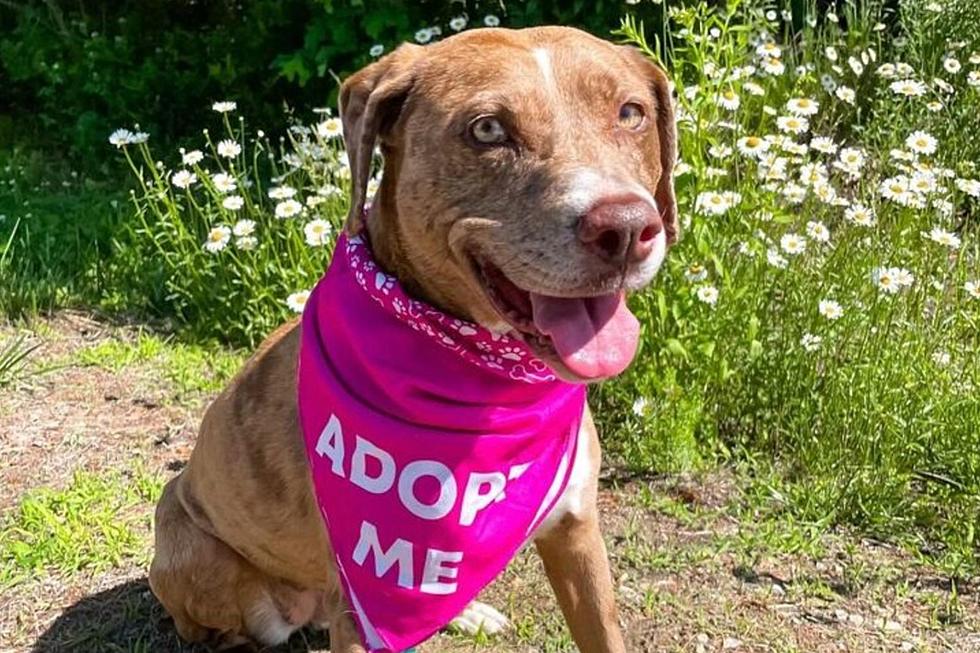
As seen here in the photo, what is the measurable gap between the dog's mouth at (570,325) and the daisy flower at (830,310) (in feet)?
5.12

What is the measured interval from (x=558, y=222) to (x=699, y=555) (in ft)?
5.95

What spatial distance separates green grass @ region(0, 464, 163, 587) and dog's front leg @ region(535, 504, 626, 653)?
1522 millimetres

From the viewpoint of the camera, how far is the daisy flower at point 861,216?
4.05 meters

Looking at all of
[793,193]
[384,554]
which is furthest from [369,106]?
[793,193]

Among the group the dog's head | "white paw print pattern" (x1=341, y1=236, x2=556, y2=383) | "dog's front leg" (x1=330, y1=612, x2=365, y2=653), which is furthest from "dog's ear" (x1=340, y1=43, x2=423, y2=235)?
"dog's front leg" (x1=330, y1=612, x2=365, y2=653)

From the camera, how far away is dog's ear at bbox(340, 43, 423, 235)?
2.74 metres

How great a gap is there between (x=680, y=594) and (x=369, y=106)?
1.88 metres

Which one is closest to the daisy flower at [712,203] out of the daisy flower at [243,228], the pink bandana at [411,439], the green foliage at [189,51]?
the pink bandana at [411,439]

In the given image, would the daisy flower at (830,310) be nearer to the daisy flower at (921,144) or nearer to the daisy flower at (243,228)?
the daisy flower at (921,144)

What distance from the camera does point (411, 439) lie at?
288 cm

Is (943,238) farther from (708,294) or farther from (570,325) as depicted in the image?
(570,325)

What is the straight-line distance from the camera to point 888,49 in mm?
5816

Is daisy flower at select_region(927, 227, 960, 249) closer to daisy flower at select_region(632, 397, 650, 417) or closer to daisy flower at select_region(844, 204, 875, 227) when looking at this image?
daisy flower at select_region(844, 204, 875, 227)

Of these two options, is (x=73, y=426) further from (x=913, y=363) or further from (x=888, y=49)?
A: (x=888, y=49)
